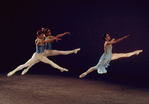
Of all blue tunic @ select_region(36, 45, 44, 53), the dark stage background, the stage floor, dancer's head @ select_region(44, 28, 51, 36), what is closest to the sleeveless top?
blue tunic @ select_region(36, 45, 44, 53)

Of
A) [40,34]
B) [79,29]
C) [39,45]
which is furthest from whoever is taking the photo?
[79,29]

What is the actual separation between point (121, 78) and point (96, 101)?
364cm

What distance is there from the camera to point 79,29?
36.8 ft

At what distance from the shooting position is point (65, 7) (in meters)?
11.5

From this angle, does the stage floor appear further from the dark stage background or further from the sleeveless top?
the dark stage background

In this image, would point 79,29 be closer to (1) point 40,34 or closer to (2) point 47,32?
(2) point 47,32

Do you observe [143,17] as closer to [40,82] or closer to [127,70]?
[127,70]

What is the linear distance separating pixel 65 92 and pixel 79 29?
14.1 ft

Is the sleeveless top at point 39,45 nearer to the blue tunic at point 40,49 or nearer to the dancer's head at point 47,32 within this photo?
the blue tunic at point 40,49

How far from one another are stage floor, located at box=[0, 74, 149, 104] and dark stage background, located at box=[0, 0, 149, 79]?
1496 mm

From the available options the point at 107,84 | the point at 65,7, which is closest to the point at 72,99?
the point at 107,84

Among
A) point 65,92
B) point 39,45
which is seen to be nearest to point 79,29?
point 65,92

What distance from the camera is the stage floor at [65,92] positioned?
21.9ft

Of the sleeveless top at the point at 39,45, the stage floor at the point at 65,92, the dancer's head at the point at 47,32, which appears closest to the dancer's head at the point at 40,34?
the sleeveless top at the point at 39,45
